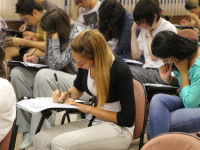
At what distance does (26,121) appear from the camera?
342 cm

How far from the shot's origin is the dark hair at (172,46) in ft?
7.98

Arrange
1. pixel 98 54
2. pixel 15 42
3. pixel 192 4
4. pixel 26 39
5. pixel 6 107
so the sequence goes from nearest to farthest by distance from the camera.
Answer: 1. pixel 6 107
2. pixel 98 54
3. pixel 15 42
4. pixel 26 39
5. pixel 192 4

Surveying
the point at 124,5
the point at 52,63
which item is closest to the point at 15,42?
the point at 52,63

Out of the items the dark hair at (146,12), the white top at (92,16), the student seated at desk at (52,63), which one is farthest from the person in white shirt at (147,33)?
the white top at (92,16)

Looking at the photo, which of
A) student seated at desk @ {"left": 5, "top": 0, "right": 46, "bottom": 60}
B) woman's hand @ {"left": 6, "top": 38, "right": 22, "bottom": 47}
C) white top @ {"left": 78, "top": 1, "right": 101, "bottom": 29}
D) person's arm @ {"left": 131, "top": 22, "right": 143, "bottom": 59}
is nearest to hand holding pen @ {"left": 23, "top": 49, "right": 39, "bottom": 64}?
student seated at desk @ {"left": 5, "top": 0, "right": 46, "bottom": 60}

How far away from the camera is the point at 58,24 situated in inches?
130

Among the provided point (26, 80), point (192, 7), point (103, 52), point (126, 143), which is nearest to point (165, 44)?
point (103, 52)

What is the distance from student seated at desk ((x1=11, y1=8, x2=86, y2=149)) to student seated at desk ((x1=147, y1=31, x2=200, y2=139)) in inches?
42.1

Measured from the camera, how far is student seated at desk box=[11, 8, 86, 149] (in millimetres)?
3250

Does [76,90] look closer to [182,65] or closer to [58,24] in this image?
[182,65]

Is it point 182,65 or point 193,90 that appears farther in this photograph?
point 182,65

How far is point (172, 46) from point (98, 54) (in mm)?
564

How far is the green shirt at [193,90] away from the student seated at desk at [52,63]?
119 centimetres

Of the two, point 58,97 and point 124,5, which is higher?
point 124,5
